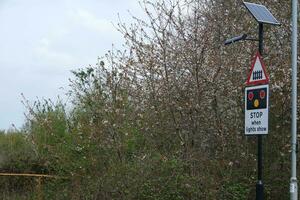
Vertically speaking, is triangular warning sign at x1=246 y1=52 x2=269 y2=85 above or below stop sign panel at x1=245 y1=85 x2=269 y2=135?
above

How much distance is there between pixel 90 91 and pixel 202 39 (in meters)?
3.14

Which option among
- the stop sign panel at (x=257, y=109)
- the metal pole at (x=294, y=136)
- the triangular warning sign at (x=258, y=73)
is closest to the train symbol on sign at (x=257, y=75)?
the triangular warning sign at (x=258, y=73)

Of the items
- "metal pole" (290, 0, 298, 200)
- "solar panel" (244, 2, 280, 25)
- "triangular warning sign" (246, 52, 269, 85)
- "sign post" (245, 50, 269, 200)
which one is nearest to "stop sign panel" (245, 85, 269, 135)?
"sign post" (245, 50, 269, 200)

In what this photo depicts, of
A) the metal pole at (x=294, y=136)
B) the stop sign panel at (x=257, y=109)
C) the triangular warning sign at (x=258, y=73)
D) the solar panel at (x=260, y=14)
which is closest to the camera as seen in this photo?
the stop sign panel at (x=257, y=109)

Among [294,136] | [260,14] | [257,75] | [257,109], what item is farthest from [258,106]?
[260,14]

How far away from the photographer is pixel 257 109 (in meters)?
10.6

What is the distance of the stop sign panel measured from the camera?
1045cm

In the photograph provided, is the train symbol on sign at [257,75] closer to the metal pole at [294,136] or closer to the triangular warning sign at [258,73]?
the triangular warning sign at [258,73]

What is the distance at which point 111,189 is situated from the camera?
1249 centimetres

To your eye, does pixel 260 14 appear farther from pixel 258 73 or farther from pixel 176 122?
pixel 176 122

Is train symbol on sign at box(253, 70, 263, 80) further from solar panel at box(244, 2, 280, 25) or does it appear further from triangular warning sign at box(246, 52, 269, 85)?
solar panel at box(244, 2, 280, 25)

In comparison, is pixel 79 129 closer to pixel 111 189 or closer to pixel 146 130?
pixel 146 130

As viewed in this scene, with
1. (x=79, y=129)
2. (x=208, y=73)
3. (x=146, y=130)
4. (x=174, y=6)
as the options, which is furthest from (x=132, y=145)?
(x=174, y=6)

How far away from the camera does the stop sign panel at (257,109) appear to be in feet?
34.3
